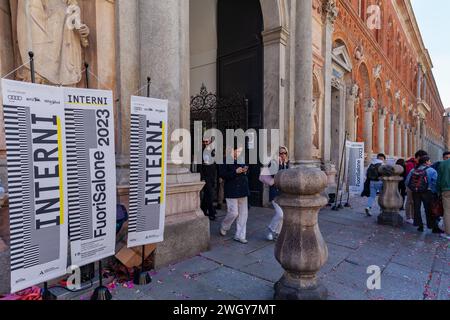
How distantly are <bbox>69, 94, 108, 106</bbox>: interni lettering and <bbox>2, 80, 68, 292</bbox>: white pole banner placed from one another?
162 mm

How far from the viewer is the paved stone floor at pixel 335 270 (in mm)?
3141

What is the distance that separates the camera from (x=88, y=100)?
271cm

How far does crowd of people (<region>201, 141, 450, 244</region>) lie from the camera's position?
4.79m

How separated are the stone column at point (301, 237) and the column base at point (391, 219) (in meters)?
4.52

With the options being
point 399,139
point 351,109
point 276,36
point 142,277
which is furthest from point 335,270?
point 399,139

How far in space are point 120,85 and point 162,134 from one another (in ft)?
3.95

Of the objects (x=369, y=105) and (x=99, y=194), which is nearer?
(x=99, y=194)

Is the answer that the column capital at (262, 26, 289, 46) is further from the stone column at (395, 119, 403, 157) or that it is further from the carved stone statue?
the stone column at (395, 119, 403, 157)

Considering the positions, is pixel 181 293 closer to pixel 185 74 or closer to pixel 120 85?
pixel 120 85

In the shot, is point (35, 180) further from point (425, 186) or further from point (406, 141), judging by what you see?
point (406, 141)

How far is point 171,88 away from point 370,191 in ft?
20.6

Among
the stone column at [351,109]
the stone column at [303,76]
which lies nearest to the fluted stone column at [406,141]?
the stone column at [351,109]

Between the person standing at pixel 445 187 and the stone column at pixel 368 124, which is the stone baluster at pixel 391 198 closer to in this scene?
the person standing at pixel 445 187

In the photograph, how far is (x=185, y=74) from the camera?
4.52m
